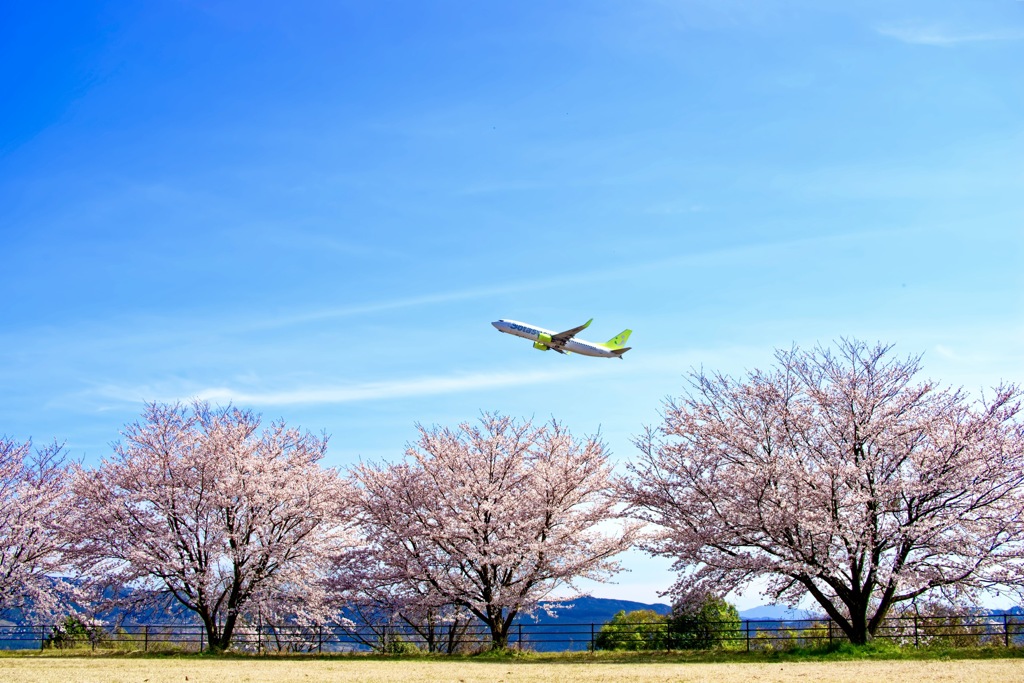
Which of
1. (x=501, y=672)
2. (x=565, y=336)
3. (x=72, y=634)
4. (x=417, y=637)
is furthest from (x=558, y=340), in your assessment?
(x=501, y=672)

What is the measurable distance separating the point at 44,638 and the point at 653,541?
84.6 ft

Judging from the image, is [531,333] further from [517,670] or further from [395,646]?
[517,670]

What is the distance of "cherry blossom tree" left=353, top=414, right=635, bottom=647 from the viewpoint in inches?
1262

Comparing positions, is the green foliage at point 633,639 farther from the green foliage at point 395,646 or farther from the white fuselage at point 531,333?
the white fuselage at point 531,333

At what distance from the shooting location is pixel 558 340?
6700 cm

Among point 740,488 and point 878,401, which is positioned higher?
point 878,401

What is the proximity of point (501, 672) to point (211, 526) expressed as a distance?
52.1 feet

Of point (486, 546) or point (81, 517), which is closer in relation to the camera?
point (486, 546)

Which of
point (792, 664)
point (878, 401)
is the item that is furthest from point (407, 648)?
point (878, 401)

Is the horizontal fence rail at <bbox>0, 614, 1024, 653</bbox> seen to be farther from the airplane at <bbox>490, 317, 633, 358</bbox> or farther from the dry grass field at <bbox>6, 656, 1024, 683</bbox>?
the airplane at <bbox>490, 317, 633, 358</bbox>

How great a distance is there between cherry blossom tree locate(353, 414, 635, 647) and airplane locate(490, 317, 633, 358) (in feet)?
95.6

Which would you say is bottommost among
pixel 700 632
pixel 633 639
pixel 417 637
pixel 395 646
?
pixel 417 637

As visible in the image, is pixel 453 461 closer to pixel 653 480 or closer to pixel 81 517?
pixel 653 480

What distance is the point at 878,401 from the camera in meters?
28.6
